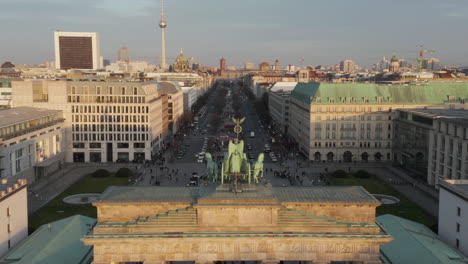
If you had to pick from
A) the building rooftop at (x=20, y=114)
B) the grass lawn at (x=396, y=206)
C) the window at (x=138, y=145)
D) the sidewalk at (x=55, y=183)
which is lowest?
the sidewalk at (x=55, y=183)

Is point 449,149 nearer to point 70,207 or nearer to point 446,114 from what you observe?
point 446,114

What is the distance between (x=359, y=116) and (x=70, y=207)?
80.3 metres

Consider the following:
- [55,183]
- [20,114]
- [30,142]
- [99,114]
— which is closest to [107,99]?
[99,114]

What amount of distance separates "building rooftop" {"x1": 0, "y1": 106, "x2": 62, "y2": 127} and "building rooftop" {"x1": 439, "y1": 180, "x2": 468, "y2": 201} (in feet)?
259

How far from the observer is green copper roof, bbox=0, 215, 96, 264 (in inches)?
2048

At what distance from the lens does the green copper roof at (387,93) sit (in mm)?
136375

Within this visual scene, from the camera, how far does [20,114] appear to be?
113m

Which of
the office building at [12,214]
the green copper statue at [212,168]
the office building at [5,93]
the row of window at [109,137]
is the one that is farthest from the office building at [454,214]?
the office building at [5,93]

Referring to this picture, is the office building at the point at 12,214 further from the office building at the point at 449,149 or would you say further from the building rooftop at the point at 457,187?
the office building at the point at 449,149

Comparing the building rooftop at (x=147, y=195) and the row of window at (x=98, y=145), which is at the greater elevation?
the building rooftop at (x=147, y=195)

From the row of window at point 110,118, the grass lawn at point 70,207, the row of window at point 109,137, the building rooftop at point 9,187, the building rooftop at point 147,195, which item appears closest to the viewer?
the building rooftop at point 147,195

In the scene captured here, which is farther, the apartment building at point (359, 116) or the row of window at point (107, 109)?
the apartment building at point (359, 116)

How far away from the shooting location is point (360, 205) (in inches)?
1962

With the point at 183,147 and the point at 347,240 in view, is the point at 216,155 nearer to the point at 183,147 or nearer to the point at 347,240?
the point at 183,147
